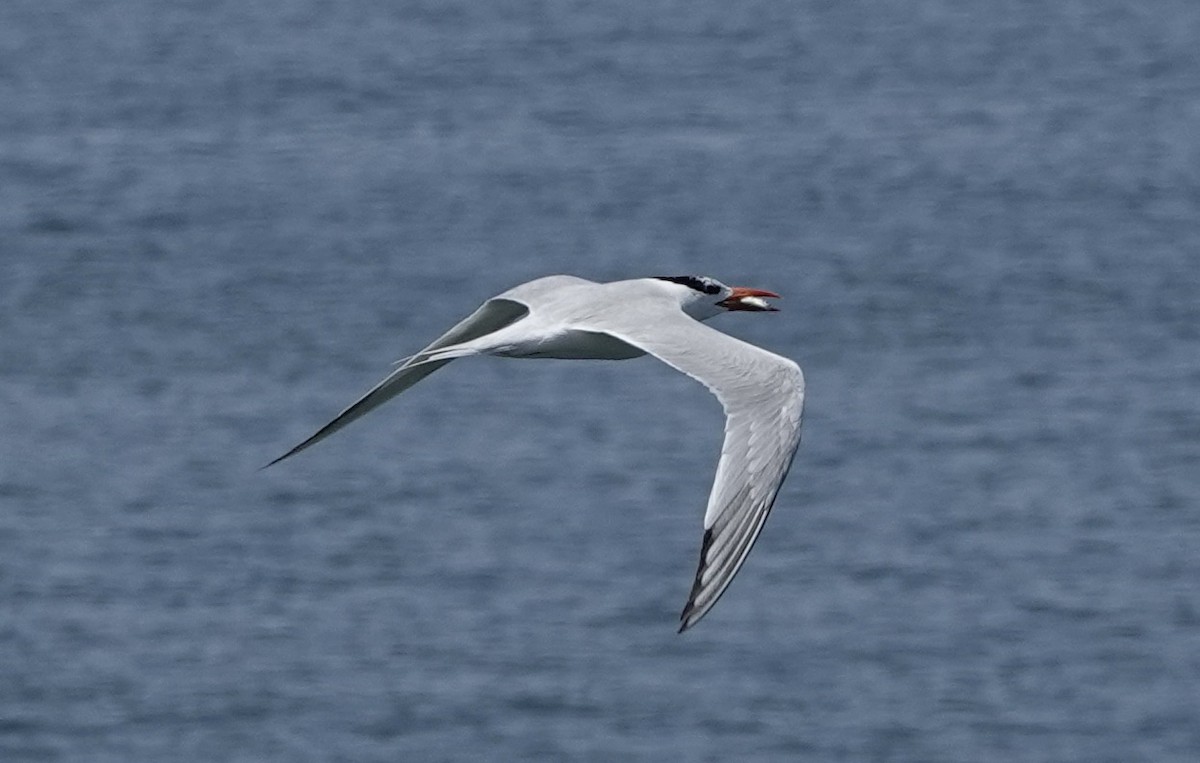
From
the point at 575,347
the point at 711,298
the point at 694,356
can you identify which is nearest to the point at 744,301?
the point at 711,298

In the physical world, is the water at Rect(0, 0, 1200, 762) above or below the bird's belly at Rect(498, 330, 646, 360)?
below

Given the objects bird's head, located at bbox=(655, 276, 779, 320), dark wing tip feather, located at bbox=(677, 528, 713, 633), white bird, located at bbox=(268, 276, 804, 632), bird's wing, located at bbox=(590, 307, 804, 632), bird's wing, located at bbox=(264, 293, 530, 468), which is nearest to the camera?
dark wing tip feather, located at bbox=(677, 528, 713, 633)

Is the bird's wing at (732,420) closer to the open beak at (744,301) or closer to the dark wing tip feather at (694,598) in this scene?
the dark wing tip feather at (694,598)

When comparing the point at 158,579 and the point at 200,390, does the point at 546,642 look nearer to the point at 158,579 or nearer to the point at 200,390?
the point at 158,579

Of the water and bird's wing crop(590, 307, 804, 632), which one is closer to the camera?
bird's wing crop(590, 307, 804, 632)

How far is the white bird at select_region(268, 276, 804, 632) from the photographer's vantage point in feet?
23.2

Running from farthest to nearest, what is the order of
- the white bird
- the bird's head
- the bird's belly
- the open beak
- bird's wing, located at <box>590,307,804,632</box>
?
the open beak < the bird's head < the bird's belly < the white bird < bird's wing, located at <box>590,307,804,632</box>

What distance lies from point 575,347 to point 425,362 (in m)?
0.57

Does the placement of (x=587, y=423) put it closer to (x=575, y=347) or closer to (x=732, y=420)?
(x=575, y=347)

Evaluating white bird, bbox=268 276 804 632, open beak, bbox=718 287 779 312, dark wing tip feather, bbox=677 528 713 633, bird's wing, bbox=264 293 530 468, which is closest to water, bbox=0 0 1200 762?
open beak, bbox=718 287 779 312

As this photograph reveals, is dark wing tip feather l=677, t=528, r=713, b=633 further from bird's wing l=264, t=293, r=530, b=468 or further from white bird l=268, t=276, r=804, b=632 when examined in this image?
bird's wing l=264, t=293, r=530, b=468

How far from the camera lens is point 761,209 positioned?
3078cm

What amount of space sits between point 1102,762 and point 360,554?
699 cm

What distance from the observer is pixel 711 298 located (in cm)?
947
